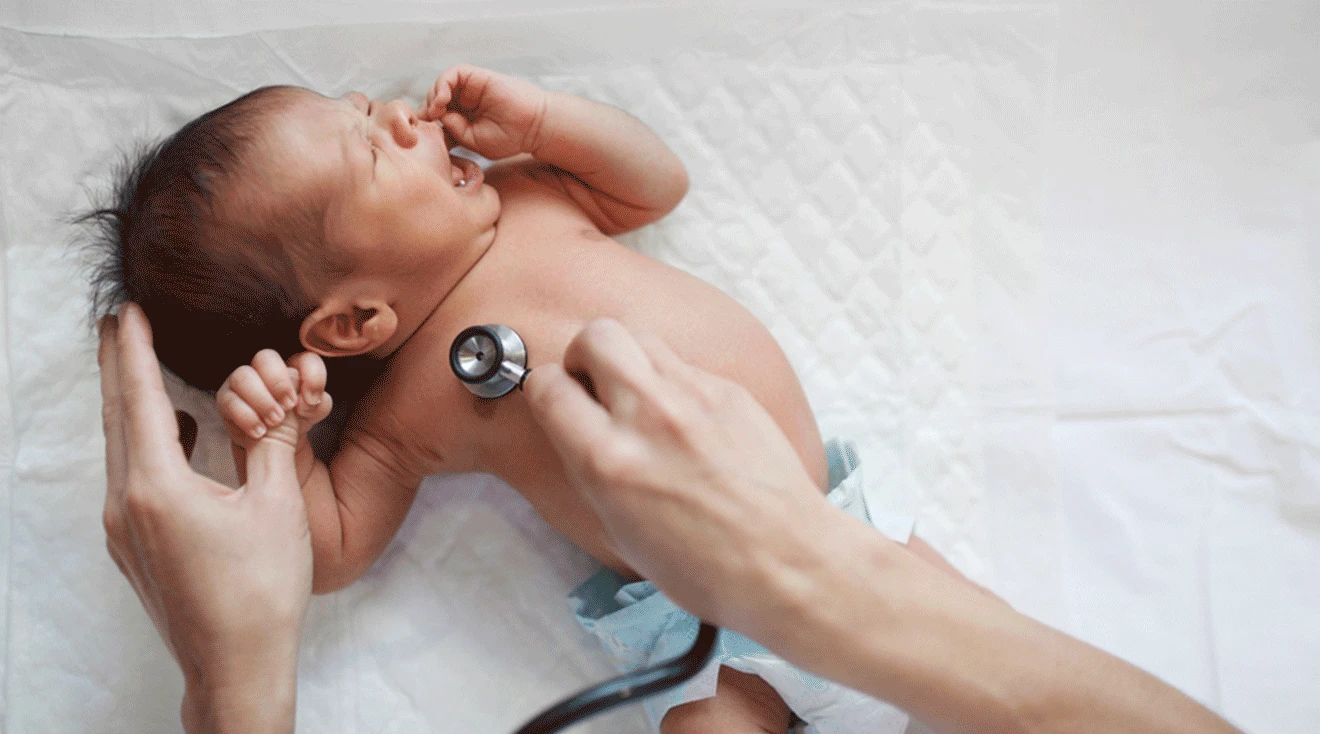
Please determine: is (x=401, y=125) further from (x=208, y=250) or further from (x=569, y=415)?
(x=569, y=415)

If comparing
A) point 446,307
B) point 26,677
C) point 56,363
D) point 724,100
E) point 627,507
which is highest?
point 724,100

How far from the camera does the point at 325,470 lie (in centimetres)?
108

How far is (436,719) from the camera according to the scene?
45.3 inches

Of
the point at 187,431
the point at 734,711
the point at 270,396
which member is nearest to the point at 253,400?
the point at 270,396

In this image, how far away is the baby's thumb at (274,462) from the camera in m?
0.91

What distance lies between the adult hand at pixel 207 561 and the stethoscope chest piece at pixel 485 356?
0.72 feet

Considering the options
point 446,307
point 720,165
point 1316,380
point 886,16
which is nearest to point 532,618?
point 446,307

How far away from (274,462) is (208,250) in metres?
0.23

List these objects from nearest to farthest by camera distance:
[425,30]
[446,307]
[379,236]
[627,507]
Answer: [627,507], [379,236], [446,307], [425,30]

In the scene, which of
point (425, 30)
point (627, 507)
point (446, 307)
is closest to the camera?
point (627, 507)

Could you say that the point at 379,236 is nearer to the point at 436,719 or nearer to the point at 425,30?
the point at 425,30

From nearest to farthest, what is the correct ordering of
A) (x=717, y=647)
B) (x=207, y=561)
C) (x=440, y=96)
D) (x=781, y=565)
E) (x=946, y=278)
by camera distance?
(x=781, y=565) < (x=207, y=561) < (x=717, y=647) < (x=440, y=96) < (x=946, y=278)

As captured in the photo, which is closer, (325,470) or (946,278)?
(325,470)

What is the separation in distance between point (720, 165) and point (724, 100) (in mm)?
93
